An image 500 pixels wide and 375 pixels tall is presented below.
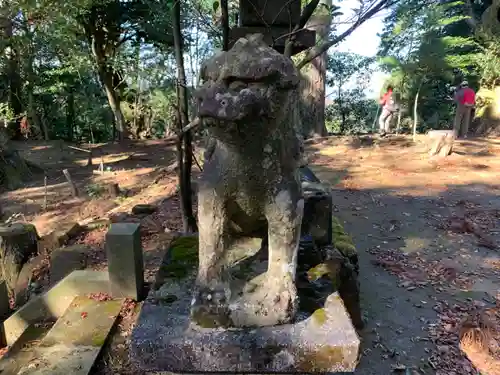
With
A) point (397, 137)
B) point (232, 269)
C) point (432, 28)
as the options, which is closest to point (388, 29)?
point (432, 28)

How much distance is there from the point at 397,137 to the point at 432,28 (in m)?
4.90

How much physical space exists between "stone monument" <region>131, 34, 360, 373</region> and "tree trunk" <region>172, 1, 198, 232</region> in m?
1.61

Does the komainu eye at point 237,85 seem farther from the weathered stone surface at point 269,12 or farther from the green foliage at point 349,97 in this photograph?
the green foliage at point 349,97

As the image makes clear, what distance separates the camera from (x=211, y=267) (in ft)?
5.41

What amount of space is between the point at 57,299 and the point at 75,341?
27.4 inches

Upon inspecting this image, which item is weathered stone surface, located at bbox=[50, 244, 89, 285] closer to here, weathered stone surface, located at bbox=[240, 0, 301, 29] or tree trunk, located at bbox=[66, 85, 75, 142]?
weathered stone surface, located at bbox=[240, 0, 301, 29]

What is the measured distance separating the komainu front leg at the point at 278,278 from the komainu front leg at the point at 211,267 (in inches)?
2.5

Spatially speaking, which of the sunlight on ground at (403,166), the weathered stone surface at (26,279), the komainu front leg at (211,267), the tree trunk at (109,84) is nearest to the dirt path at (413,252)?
the sunlight on ground at (403,166)

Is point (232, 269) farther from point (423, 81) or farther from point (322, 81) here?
point (423, 81)

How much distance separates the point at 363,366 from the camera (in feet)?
9.26

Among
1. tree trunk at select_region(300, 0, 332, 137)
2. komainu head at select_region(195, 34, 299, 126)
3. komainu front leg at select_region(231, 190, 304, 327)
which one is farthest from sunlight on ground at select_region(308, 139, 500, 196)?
komainu head at select_region(195, 34, 299, 126)

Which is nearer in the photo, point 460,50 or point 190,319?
point 190,319

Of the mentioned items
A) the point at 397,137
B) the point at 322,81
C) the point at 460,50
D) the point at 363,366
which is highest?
the point at 460,50

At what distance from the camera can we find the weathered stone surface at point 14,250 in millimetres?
4613
